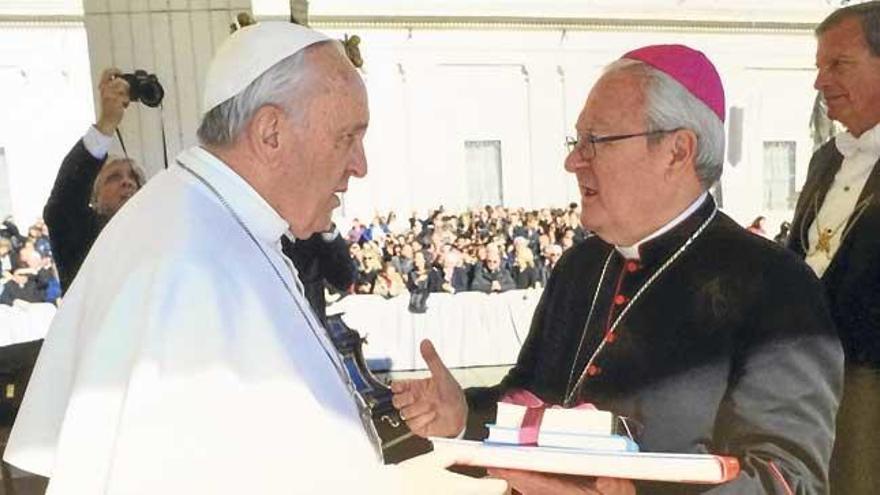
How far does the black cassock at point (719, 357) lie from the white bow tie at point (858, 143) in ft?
3.72

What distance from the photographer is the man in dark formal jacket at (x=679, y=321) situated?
1.41 m

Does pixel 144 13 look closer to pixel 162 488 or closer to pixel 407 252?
pixel 162 488

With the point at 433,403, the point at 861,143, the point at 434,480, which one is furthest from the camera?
the point at 861,143

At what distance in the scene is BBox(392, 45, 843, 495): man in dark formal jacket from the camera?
55.4 inches

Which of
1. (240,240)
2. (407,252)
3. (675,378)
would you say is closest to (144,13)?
(240,240)

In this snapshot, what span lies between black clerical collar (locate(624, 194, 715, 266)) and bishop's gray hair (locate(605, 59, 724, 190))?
0.09 meters

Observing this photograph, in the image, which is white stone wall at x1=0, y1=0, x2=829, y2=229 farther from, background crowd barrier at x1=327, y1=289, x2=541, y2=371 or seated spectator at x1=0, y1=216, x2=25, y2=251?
background crowd barrier at x1=327, y1=289, x2=541, y2=371

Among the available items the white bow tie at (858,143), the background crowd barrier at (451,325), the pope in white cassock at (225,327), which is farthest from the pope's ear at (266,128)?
the background crowd barrier at (451,325)

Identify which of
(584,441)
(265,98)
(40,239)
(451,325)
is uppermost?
(265,98)

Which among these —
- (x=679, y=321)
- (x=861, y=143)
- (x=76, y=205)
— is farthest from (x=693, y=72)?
(x=76, y=205)

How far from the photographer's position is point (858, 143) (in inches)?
103

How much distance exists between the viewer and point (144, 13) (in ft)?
13.7

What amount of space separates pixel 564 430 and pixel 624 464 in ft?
0.33

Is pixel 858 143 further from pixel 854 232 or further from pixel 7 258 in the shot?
pixel 7 258
